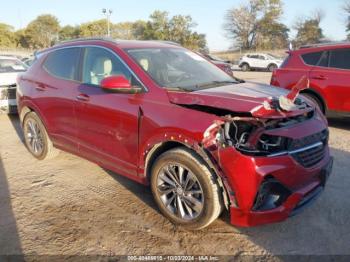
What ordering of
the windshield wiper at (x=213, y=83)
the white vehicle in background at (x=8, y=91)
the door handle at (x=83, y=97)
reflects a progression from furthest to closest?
the white vehicle in background at (x=8, y=91)
the door handle at (x=83, y=97)
the windshield wiper at (x=213, y=83)

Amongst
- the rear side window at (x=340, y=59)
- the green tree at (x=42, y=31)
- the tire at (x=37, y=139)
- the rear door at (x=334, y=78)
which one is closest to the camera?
the tire at (x=37, y=139)

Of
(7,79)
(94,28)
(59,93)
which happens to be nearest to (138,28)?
(94,28)

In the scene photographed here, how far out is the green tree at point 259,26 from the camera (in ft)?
226

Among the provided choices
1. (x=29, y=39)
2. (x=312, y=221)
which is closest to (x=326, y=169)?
(x=312, y=221)

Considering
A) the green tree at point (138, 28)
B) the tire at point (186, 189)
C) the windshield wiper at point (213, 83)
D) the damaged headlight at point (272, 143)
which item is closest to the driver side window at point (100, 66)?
the windshield wiper at point (213, 83)

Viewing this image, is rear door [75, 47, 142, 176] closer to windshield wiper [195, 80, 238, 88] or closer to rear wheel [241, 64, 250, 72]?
windshield wiper [195, 80, 238, 88]

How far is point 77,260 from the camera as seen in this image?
2.92 m

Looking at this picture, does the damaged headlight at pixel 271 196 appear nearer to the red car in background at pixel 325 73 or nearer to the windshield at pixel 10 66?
the red car in background at pixel 325 73

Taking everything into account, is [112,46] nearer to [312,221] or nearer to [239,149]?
[239,149]

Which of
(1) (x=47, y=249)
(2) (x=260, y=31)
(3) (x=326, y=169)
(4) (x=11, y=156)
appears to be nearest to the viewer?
(1) (x=47, y=249)

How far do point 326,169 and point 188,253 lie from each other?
5.19 feet

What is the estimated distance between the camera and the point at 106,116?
3867 millimetres

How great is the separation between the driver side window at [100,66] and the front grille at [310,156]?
186 cm

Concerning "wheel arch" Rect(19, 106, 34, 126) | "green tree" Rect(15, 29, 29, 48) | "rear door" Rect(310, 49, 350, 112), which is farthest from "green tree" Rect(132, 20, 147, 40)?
"wheel arch" Rect(19, 106, 34, 126)
